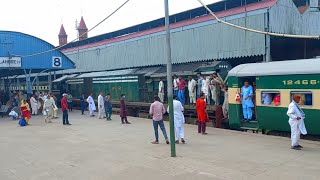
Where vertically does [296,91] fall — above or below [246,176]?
above

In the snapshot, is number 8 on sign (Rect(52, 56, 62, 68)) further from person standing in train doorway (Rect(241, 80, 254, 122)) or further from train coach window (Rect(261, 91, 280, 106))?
train coach window (Rect(261, 91, 280, 106))

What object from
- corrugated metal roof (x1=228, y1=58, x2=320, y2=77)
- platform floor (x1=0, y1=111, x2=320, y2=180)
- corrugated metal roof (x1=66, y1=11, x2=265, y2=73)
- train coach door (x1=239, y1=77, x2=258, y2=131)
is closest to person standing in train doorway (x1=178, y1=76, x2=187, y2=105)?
corrugated metal roof (x1=66, y1=11, x2=265, y2=73)

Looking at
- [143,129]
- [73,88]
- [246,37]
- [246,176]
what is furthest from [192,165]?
[73,88]

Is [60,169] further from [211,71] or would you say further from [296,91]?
[211,71]

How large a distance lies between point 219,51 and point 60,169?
13392mm

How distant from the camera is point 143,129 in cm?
1482

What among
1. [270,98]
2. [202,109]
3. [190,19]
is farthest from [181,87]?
[190,19]

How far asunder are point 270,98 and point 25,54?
19103 mm

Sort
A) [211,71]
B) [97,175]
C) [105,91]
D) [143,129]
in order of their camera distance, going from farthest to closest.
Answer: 1. [105,91]
2. [211,71]
3. [143,129]
4. [97,175]

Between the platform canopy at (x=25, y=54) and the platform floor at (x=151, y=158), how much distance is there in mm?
11416

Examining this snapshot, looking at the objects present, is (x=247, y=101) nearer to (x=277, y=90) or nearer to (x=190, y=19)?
(x=277, y=90)

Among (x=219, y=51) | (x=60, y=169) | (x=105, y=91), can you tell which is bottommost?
(x=60, y=169)

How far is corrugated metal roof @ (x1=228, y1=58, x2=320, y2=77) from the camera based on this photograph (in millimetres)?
10820

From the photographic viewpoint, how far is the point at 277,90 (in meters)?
11.8
